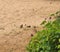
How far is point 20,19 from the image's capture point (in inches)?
285

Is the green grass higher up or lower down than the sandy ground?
higher up

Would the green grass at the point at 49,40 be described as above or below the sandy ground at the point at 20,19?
above

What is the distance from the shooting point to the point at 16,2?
30.2 ft

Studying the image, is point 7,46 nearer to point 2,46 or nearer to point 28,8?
point 2,46

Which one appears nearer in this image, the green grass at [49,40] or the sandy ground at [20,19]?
the green grass at [49,40]

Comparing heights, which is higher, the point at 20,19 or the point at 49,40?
the point at 49,40

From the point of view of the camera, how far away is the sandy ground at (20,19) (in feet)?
17.9

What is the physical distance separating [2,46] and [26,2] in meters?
3.97

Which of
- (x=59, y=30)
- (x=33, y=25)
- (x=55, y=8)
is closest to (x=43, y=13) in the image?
(x=55, y=8)

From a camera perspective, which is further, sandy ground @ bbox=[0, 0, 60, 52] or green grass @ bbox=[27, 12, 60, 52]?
sandy ground @ bbox=[0, 0, 60, 52]

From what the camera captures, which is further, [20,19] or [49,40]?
[20,19]

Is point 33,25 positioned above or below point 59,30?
below

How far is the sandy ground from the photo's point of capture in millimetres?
5463

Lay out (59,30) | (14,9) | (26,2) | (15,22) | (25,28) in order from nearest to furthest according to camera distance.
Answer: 1. (59,30)
2. (25,28)
3. (15,22)
4. (14,9)
5. (26,2)
